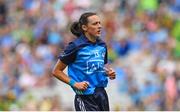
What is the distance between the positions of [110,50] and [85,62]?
7086mm

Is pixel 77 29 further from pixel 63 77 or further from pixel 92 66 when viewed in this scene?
pixel 63 77

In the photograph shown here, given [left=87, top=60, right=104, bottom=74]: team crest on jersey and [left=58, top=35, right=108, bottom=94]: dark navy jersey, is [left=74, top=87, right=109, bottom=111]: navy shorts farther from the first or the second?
[left=87, top=60, right=104, bottom=74]: team crest on jersey

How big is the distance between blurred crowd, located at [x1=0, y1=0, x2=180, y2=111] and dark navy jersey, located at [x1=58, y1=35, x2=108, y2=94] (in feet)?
18.6

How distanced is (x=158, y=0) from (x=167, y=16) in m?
0.66

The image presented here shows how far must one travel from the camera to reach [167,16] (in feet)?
50.8

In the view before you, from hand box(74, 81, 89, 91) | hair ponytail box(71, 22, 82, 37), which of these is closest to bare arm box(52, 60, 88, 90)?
hand box(74, 81, 89, 91)

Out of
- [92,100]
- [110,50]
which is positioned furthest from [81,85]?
[110,50]

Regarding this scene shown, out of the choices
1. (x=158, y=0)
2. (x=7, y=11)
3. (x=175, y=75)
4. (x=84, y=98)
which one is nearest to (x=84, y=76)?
(x=84, y=98)

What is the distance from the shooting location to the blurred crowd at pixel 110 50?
47.1ft

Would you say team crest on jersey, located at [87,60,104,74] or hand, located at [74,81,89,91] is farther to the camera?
team crest on jersey, located at [87,60,104,74]

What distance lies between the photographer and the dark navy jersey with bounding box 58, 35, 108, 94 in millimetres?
8211

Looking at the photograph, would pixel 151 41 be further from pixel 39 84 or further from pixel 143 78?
pixel 39 84

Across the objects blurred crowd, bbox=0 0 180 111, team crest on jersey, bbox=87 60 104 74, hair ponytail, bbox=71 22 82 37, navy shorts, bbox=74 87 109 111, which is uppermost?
hair ponytail, bbox=71 22 82 37

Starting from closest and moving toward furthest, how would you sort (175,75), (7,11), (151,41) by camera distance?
(175,75) < (151,41) < (7,11)
